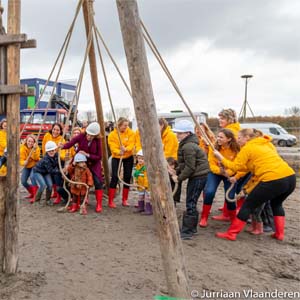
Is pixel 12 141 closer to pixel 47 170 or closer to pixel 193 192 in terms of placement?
pixel 193 192

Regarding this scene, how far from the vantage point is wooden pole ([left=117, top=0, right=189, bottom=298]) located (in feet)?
7.23

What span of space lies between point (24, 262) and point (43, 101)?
1605 cm

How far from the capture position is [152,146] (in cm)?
225

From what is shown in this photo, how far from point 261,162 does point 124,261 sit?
189 cm

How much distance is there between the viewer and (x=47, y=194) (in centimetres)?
601

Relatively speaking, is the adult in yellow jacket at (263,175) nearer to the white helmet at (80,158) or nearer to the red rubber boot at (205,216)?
the red rubber boot at (205,216)

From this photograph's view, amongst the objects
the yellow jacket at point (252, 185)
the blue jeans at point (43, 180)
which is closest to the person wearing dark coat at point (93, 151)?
the blue jeans at point (43, 180)

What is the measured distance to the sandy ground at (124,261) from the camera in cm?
289

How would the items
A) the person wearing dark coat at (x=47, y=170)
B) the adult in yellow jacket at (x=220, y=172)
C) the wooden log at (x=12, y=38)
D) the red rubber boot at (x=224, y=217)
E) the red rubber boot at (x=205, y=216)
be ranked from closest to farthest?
1. the wooden log at (x=12, y=38)
2. the adult in yellow jacket at (x=220, y=172)
3. the red rubber boot at (x=205, y=216)
4. the red rubber boot at (x=224, y=217)
5. the person wearing dark coat at (x=47, y=170)

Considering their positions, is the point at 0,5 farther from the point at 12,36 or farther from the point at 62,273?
the point at 62,273

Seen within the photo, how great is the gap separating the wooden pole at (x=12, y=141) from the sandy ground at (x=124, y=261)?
0.33 metres

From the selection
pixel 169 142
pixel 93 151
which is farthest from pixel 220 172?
pixel 93 151

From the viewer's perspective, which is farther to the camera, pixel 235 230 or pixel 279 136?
pixel 279 136

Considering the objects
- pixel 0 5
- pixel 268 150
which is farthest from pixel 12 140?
pixel 268 150
